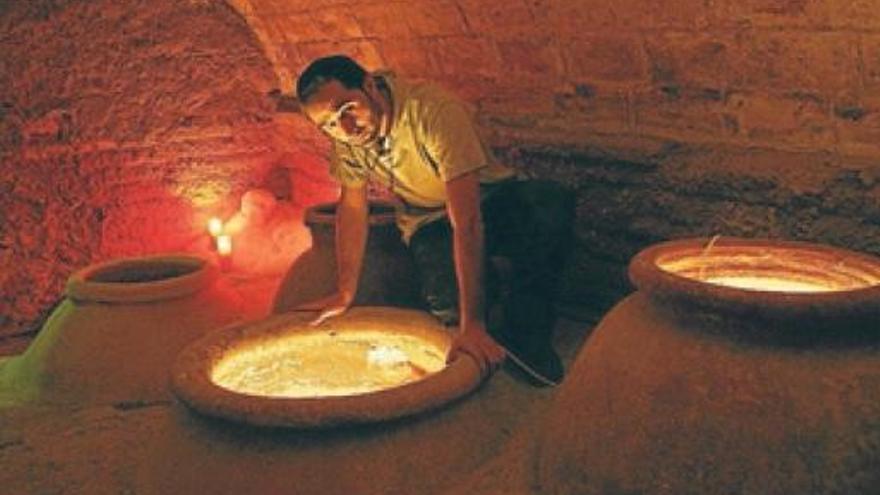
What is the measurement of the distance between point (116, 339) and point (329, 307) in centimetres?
97

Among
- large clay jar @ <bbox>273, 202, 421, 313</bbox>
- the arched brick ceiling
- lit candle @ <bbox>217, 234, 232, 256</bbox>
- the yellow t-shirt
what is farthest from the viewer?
lit candle @ <bbox>217, 234, 232, 256</bbox>

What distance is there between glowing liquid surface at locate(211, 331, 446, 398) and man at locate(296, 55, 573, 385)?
0.49ft

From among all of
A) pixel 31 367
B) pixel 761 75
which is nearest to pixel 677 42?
pixel 761 75

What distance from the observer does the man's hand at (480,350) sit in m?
2.51

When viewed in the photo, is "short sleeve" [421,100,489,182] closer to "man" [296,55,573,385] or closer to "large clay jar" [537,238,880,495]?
"man" [296,55,573,385]

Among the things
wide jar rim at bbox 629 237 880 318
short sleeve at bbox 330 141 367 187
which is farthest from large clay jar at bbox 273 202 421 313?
wide jar rim at bbox 629 237 880 318

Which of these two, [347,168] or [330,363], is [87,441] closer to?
[330,363]

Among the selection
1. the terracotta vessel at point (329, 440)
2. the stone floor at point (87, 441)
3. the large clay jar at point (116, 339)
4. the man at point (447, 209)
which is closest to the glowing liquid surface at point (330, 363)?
the man at point (447, 209)

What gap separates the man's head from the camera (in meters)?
2.82

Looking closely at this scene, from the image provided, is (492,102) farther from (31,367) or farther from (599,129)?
(31,367)

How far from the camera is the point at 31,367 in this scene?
3680mm

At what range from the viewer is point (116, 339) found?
3.47 metres

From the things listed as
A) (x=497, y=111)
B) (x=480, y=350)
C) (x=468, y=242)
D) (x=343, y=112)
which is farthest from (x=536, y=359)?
(x=497, y=111)

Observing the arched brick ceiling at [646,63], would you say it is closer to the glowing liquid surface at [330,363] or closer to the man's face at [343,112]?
the man's face at [343,112]
